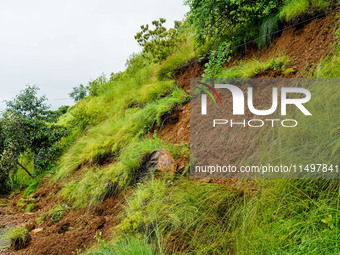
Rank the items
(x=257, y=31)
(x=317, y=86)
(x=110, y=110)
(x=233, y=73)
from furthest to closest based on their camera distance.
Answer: (x=110, y=110) < (x=257, y=31) < (x=233, y=73) < (x=317, y=86)

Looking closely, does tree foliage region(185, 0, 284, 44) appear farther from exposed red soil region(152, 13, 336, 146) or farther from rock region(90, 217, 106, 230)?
rock region(90, 217, 106, 230)

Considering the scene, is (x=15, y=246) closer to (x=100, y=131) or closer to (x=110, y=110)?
(x=100, y=131)

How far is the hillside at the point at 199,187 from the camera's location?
230 cm

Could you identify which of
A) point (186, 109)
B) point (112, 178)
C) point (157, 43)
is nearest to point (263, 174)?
point (112, 178)

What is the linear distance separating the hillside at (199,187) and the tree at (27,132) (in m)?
1.14

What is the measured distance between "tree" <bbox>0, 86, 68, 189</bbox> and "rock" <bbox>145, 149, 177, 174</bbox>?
5387 millimetres

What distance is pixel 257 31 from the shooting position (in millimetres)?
5348

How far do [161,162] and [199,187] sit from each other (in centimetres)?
93

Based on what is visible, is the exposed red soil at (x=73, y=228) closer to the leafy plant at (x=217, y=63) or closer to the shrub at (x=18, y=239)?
the shrub at (x=18, y=239)

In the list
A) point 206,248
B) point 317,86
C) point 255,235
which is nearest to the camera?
point 255,235

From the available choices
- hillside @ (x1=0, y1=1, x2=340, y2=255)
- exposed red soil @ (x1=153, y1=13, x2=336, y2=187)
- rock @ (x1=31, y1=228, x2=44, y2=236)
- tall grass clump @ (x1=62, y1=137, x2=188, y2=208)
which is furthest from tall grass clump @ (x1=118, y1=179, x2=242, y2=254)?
rock @ (x1=31, y1=228, x2=44, y2=236)

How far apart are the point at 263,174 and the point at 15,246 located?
3.48 meters

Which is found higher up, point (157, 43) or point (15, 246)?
point (157, 43)

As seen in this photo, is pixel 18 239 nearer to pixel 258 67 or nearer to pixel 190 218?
pixel 190 218
